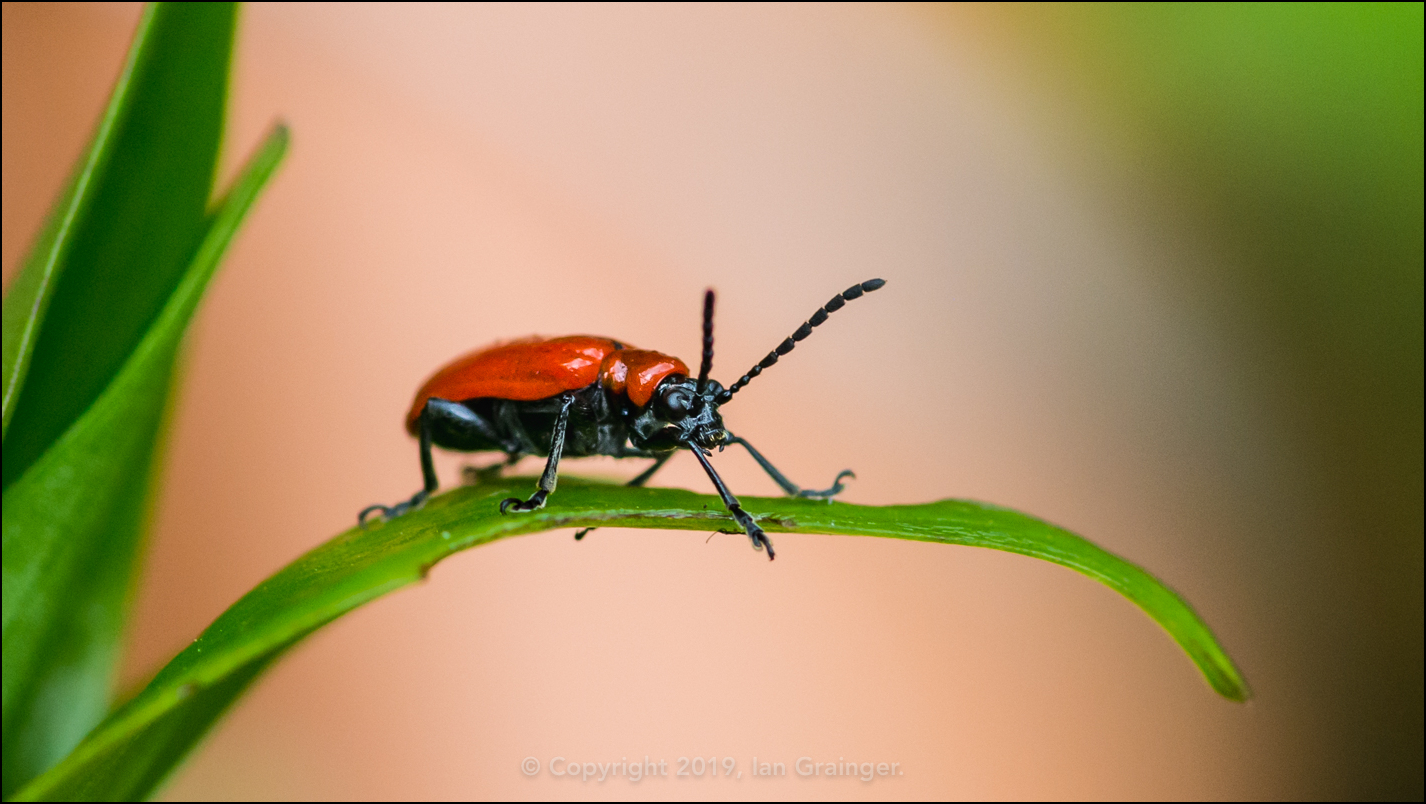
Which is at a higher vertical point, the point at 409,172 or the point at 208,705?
the point at 409,172

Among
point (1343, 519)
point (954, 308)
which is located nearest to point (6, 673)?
point (954, 308)

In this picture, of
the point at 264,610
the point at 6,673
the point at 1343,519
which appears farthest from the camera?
the point at 1343,519

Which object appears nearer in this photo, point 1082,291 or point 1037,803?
point 1037,803

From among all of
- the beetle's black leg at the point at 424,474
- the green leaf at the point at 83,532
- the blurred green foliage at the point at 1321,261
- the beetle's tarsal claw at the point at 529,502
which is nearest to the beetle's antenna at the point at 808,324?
the beetle's tarsal claw at the point at 529,502

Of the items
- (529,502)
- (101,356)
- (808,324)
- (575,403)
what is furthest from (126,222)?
(808,324)

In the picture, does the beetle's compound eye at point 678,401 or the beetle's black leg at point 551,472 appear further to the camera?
the beetle's compound eye at point 678,401

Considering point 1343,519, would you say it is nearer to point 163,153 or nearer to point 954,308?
point 954,308

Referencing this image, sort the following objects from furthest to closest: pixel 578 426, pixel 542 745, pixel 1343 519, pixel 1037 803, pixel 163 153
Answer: pixel 1343 519, pixel 1037 803, pixel 542 745, pixel 578 426, pixel 163 153

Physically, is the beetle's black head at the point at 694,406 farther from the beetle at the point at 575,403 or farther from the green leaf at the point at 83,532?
the green leaf at the point at 83,532

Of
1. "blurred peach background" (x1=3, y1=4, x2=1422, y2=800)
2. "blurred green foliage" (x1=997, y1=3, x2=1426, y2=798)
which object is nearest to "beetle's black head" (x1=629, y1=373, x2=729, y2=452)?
"blurred peach background" (x1=3, y1=4, x2=1422, y2=800)
